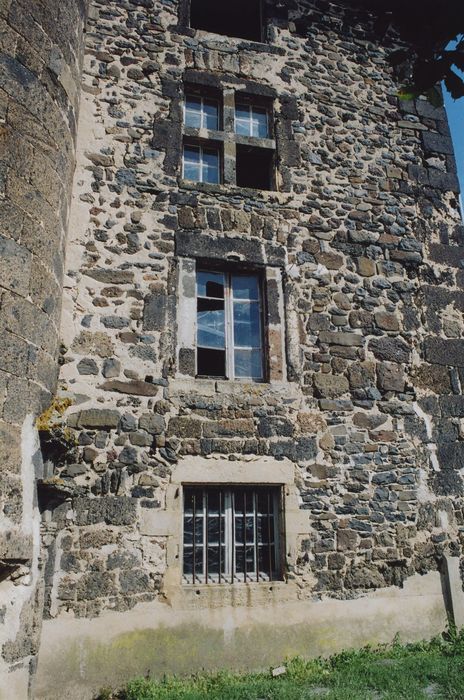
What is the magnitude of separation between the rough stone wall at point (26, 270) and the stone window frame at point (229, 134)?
1.78 m

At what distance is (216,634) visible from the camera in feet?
17.3

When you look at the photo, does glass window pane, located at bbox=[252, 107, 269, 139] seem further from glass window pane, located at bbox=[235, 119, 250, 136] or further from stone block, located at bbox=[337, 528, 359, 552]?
stone block, located at bbox=[337, 528, 359, 552]

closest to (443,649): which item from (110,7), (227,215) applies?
(227,215)

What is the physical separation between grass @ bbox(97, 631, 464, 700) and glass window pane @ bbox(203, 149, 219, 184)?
556 centimetres

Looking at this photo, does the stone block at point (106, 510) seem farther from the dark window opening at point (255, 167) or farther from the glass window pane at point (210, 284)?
the dark window opening at point (255, 167)

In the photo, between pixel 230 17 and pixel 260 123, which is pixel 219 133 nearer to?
pixel 260 123

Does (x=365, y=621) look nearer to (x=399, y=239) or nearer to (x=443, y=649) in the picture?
(x=443, y=649)

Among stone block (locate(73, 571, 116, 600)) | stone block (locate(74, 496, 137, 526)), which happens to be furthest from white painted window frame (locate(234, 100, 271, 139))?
stone block (locate(73, 571, 116, 600))

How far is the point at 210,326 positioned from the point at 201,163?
2.26 m

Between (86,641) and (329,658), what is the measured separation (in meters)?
2.38

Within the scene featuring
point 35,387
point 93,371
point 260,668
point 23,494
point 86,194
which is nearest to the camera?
point 23,494

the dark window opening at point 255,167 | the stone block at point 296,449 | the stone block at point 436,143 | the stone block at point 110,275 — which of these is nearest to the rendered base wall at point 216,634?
the stone block at point 296,449

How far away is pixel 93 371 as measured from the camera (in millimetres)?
5680

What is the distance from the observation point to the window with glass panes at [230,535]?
5.55 m
